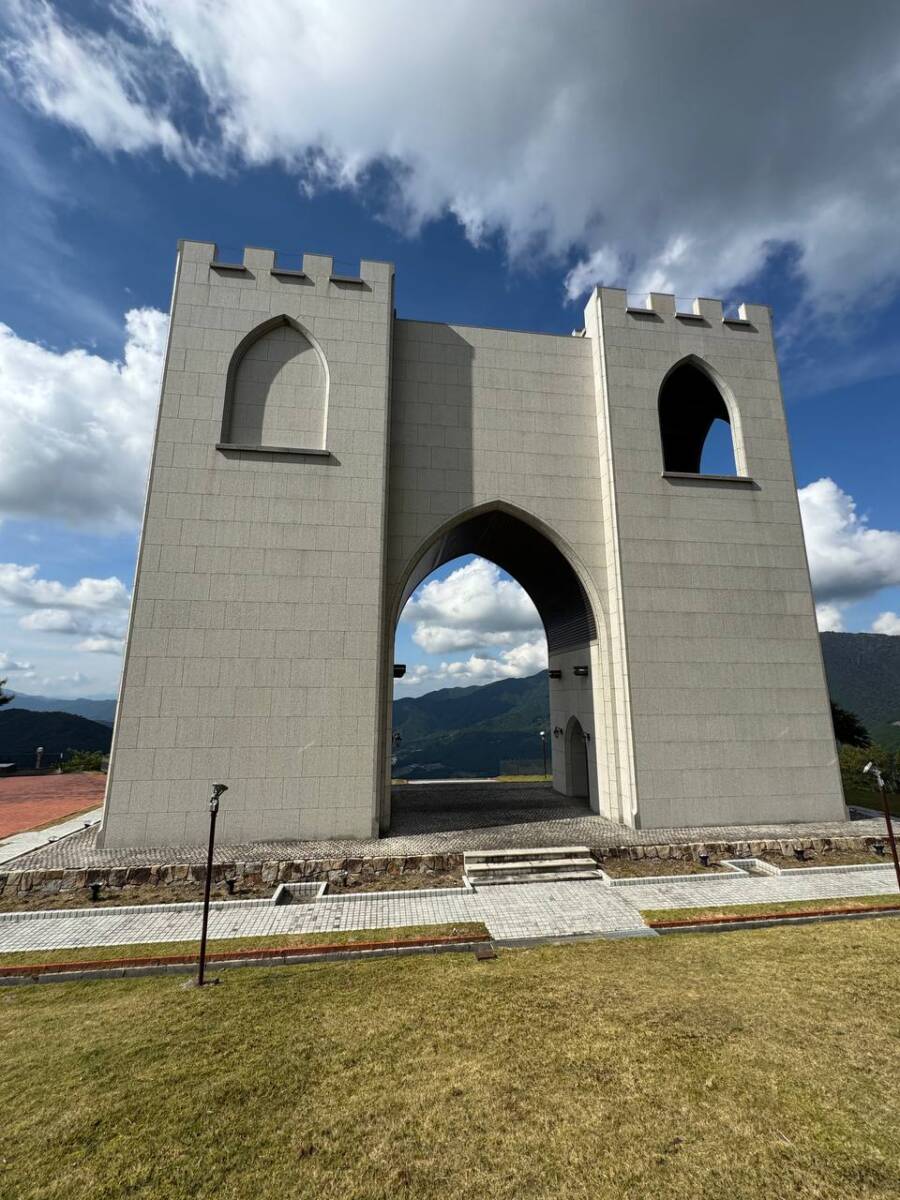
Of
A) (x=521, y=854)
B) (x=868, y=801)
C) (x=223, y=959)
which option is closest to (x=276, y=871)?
(x=223, y=959)

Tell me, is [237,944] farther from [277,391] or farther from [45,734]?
[45,734]

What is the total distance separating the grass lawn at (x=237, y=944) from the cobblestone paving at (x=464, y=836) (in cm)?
341

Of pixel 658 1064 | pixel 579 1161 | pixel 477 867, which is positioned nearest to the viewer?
pixel 579 1161

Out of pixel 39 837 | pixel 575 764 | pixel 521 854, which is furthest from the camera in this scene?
pixel 575 764

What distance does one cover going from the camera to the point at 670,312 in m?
19.1

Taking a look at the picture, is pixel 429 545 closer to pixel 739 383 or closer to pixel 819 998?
pixel 739 383

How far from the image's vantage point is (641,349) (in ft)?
61.4

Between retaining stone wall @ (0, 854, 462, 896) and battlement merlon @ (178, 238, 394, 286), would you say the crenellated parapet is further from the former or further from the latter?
retaining stone wall @ (0, 854, 462, 896)

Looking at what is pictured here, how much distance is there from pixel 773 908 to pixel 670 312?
1852 cm

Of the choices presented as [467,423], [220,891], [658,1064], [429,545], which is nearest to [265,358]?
[467,423]

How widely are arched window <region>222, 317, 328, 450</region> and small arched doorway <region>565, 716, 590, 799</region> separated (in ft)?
45.7

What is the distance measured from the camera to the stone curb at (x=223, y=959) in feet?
27.3

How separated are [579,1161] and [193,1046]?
4.37 m

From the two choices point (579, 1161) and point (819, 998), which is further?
point (819, 998)
